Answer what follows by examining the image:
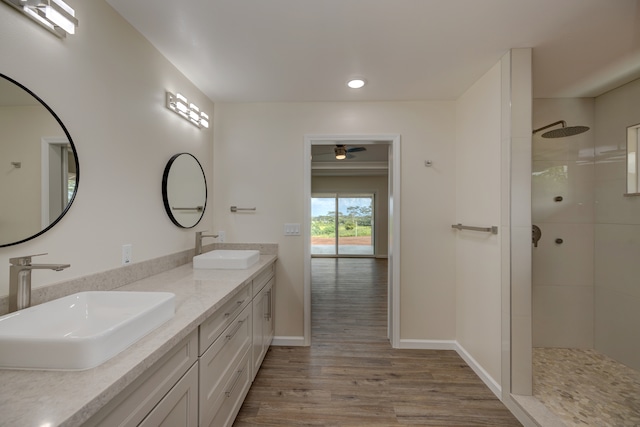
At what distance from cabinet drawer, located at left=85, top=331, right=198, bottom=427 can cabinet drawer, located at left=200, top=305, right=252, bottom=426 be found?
0.16 metres

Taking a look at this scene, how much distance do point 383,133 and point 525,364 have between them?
218 centimetres

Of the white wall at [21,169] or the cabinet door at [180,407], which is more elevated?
the white wall at [21,169]

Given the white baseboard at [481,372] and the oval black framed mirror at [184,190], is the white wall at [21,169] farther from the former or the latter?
the white baseboard at [481,372]

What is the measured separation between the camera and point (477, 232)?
2.28 metres

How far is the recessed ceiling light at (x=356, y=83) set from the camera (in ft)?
7.52

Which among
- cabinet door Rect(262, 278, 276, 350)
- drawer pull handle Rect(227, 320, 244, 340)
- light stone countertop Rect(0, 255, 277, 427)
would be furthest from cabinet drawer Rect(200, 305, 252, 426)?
cabinet door Rect(262, 278, 276, 350)

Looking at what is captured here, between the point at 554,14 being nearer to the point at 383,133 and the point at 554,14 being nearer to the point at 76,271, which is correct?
the point at 383,133

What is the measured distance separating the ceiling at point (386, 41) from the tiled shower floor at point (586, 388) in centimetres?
241

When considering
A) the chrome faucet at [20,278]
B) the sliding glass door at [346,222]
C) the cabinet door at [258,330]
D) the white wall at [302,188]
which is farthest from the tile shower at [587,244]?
the sliding glass door at [346,222]

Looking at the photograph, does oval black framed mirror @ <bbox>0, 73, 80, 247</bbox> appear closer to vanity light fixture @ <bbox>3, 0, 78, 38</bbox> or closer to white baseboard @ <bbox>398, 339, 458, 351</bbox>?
vanity light fixture @ <bbox>3, 0, 78, 38</bbox>

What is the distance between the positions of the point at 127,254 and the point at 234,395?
42.2 inches

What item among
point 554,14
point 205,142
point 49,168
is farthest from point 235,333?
point 554,14

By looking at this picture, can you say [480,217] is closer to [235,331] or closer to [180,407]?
[235,331]

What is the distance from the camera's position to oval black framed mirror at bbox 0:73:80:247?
1007mm
